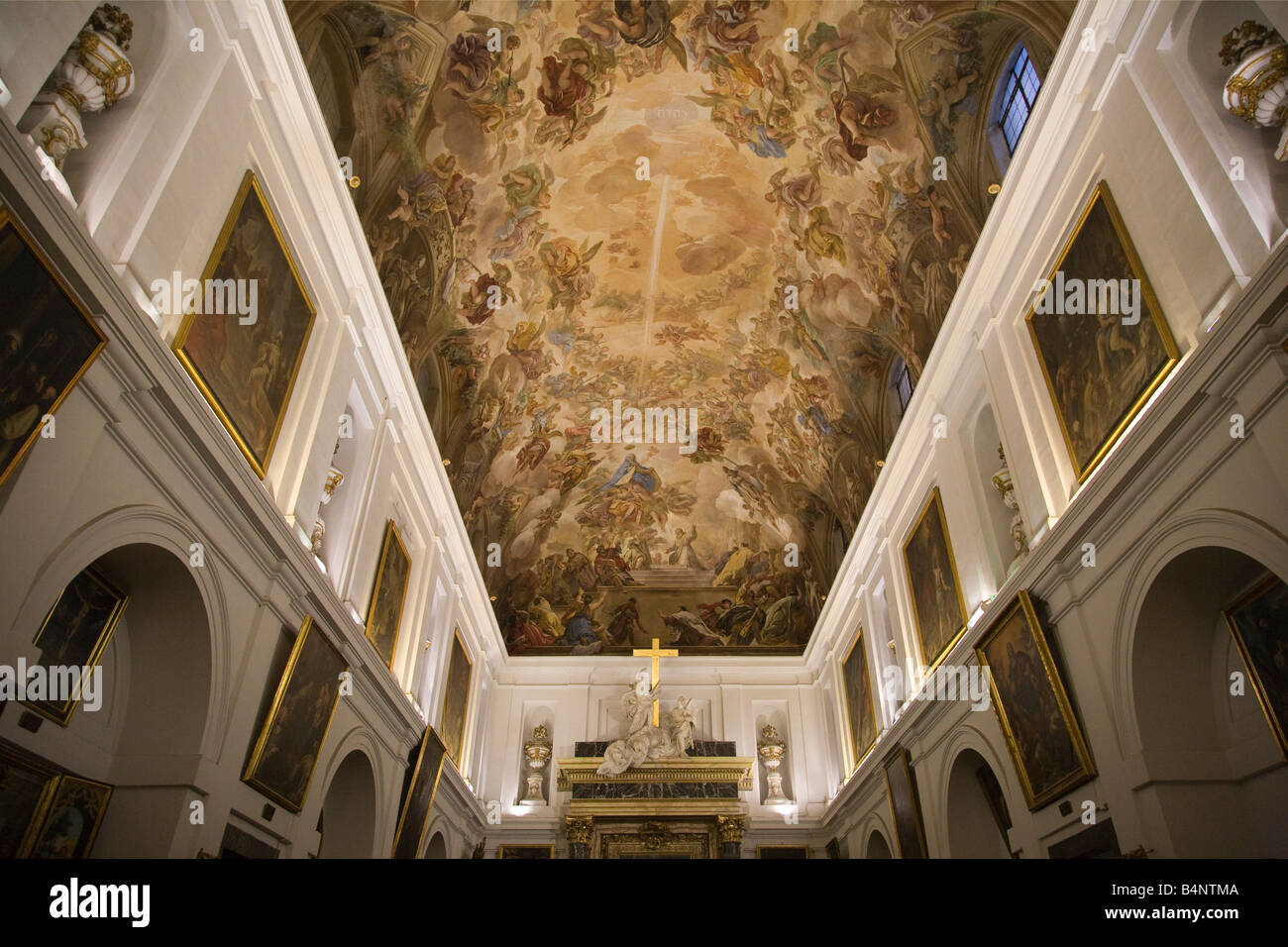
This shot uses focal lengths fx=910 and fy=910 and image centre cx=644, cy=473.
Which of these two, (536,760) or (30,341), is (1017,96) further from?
(536,760)

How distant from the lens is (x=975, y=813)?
11.8 metres

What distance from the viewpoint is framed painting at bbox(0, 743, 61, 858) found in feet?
19.7

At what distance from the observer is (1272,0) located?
6.09 metres

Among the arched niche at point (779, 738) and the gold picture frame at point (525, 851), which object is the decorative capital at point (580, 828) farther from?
the arched niche at point (779, 738)

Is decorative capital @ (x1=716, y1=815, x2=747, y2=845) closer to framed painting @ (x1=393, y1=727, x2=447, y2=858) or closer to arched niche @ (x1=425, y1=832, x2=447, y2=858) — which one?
arched niche @ (x1=425, y1=832, x2=447, y2=858)

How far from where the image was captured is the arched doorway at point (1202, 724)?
693 centimetres

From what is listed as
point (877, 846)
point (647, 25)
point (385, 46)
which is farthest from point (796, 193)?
point (877, 846)

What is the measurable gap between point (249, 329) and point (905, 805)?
35.4 ft

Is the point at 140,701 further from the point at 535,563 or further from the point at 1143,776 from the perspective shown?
the point at 535,563

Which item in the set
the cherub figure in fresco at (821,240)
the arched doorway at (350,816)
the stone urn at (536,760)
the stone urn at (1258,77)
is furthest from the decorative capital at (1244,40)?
the stone urn at (536,760)

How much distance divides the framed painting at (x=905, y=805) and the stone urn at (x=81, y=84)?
1215 centimetres

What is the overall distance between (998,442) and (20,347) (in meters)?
10.2
